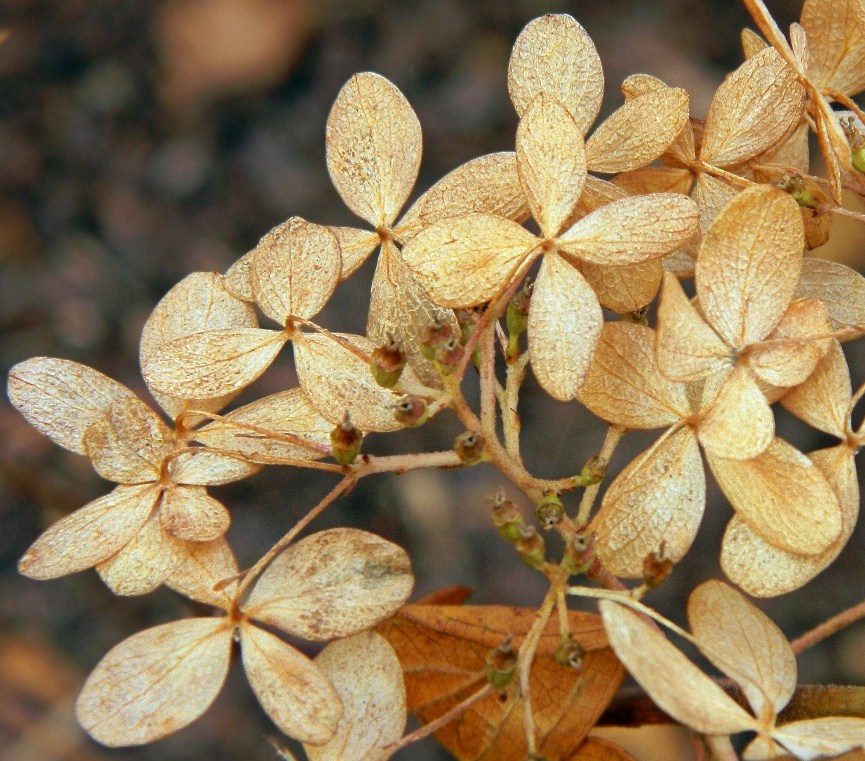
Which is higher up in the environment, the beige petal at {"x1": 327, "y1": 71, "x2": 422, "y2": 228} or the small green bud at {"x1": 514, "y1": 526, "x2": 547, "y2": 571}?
the beige petal at {"x1": 327, "y1": 71, "x2": 422, "y2": 228}

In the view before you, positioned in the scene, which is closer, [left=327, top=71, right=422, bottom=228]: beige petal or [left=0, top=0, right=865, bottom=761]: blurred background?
[left=327, top=71, right=422, bottom=228]: beige petal

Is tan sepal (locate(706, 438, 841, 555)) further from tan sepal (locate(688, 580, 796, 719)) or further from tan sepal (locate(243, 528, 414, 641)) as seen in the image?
tan sepal (locate(243, 528, 414, 641))

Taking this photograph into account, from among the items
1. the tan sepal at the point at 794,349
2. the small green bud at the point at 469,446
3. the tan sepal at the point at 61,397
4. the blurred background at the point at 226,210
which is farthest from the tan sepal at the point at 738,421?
the blurred background at the point at 226,210

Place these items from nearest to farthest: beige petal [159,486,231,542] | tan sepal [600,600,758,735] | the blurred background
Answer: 1. tan sepal [600,600,758,735]
2. beige petal [159,486,231,542]
3. the blurred background

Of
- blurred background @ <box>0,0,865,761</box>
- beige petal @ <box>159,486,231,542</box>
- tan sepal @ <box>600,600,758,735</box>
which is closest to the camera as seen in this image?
tan sepal @ <box>600,600,758,735</box>

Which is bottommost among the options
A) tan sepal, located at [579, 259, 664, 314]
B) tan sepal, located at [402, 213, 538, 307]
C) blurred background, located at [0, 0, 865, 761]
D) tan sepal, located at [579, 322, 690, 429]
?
blurred background, located at [0, 0, 865, 761]

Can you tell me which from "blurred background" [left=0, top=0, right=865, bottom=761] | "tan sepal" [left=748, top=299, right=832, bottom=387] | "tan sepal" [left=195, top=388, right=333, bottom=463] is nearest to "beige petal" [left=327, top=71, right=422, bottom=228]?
"tan sepal" [left=195, top=388, right=333, bottom=463]

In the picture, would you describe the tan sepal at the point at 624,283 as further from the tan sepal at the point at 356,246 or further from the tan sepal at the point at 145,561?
the tan sepal at the point at 145,561

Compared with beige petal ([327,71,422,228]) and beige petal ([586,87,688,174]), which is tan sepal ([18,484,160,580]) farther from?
beige petal ([586,87,688,174])
